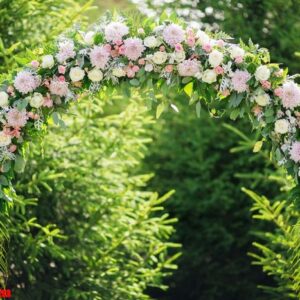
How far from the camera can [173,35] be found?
136 inches

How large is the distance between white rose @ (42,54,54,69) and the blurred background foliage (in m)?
0.94

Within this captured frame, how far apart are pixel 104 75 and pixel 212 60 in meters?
0.53

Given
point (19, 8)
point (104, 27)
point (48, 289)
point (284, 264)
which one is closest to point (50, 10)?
point (19, 8)

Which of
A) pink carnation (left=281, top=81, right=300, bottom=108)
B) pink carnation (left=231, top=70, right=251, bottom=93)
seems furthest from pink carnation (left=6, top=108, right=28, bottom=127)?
pink carnation (left=281, top=81, right=300, bottom=108)

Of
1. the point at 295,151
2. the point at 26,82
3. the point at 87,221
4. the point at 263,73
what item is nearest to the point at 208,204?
the point at 87,221

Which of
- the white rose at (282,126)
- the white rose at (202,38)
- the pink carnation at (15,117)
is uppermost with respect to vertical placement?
the white rose at (202,38)

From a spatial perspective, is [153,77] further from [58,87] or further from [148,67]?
[58,87]

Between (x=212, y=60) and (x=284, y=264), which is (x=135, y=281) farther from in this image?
(x=212, y=60)

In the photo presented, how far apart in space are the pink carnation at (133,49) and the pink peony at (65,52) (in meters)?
0.26

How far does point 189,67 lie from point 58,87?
0.64 meters

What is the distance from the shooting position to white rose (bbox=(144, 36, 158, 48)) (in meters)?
3.48

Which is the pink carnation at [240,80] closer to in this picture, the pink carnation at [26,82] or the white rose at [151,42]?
the white rose at [151,42]

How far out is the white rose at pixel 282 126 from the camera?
3.42 metres

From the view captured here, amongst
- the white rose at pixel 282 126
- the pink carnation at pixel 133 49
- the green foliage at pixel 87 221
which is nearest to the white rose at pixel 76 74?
the pink carnation at pixel 133 49
